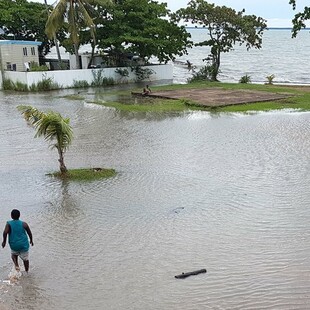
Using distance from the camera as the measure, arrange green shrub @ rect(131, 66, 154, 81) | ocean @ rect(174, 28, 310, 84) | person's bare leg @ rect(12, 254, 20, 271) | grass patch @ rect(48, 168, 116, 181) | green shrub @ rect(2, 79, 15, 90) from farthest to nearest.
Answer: ocean @ rect(174, 28, 310, 84), green shrub @ rect(131, 66, 154, 81), green shrub @ rect(2, 79, 15, 90), grass patch @ rect(48, 168, 116, 181), person's bare leg @ rect(12, 254, 20, 271)

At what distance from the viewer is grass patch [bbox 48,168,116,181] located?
12969mm

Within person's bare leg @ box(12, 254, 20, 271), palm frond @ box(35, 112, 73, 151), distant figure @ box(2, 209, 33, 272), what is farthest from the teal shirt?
palm frond @ box(35, 112, 73, 151)

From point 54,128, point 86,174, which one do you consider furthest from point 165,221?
point 54,128

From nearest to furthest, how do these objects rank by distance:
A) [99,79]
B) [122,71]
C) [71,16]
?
1. [71,16]
2. [99,79]
3. [122,71]

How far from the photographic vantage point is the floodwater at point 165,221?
23.3ft

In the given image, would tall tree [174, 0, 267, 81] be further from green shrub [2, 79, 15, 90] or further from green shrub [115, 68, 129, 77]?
green shrub [2, 79, 15, 90]

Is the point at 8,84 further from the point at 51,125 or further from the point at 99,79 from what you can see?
the point at 51,125

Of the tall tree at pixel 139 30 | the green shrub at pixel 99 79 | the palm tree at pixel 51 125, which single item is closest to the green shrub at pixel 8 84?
the green shrub at pixel 99 79

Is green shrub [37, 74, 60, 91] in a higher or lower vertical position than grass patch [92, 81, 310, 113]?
higher

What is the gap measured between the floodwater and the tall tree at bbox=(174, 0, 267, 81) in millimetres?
23392

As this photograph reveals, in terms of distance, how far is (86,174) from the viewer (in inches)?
520

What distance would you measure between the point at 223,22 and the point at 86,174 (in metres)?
30.7

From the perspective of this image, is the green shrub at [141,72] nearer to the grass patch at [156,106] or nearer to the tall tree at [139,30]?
the tall tree at [139,30]

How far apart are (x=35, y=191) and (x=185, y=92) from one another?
21.8m
